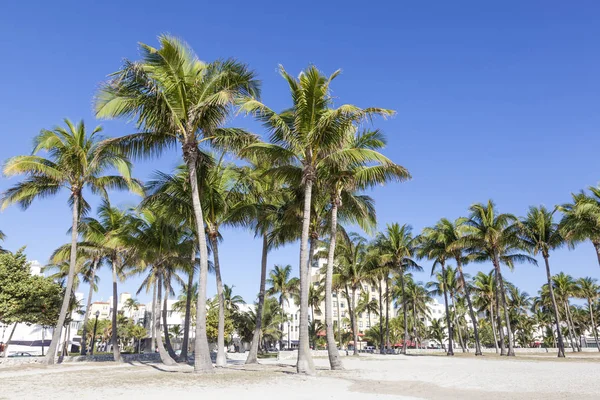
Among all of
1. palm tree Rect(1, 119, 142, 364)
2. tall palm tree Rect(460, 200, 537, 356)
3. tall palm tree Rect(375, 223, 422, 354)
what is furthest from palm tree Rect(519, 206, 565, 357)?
palm tree Rect(1, 119, 142, 364)

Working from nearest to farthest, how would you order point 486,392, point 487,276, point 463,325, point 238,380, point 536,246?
point 486,392 < point 238,380 < point 536,246 < point 487,276 < point 463,325

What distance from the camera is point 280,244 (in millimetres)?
25125

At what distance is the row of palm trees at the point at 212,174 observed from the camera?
15742 mm

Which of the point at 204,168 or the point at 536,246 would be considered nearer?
the point at 204,168

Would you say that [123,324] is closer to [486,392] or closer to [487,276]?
[487,276]

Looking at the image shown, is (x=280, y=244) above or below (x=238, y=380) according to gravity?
above

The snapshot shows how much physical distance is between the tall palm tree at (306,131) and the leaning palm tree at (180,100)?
1.39 meters

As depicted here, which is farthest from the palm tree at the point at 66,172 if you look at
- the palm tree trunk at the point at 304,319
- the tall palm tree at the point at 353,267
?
the tall palm tree at the point at 353,267

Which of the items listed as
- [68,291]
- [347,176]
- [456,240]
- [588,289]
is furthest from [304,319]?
[588,289]

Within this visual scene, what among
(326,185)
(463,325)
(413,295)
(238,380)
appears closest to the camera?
(238,380)

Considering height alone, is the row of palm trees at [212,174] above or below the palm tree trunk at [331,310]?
above

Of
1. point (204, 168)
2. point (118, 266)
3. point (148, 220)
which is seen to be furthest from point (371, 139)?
point (118, 266)

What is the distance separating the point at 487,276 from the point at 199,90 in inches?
1929

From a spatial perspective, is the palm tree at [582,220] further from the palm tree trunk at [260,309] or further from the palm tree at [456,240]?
the palm tree trunk at [260,309]
